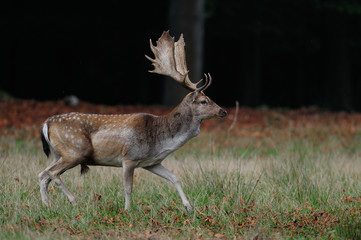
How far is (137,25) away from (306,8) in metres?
7.04

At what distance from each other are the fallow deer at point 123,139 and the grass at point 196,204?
0.29m

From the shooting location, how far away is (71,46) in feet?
82.9

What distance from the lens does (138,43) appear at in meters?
25.3

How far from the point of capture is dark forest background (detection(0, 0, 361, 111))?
21125 mm

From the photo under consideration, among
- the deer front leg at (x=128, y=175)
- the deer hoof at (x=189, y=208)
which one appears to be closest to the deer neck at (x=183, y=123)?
the deer front leg at (x=128, y=175)

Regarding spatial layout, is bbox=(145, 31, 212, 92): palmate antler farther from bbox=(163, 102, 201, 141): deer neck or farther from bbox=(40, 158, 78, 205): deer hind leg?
bbox=(40, 158, 78, 205): deer hind leg

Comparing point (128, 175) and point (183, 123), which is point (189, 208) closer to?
point (128, 175)

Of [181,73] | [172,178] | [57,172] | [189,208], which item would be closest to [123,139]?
[172,178]

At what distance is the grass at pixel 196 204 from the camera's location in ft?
17.1

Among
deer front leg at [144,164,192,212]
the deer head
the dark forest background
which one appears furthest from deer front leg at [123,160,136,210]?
the dark forest background

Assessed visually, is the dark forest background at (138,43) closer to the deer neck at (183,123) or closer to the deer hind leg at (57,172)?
the deer neck at (183,123)

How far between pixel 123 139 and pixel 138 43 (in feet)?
63.9

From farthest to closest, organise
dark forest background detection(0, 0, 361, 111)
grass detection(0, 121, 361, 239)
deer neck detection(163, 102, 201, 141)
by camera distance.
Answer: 1. dark forest background detection(0, 0, 361, 111)
2. deer neck detection(163, 102, 201, 141)
3. grass detection(0, 121, 361, 239)

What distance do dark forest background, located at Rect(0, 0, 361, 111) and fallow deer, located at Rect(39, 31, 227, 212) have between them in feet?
40.4
